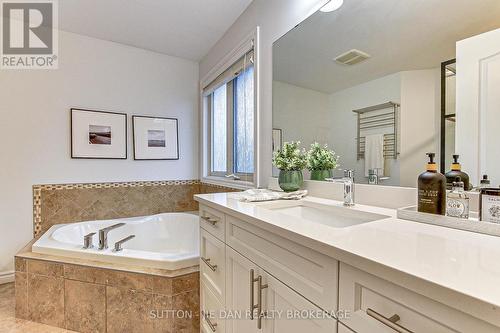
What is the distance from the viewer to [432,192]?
0.83 metres

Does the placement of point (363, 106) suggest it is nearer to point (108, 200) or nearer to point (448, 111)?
point (448, 111)

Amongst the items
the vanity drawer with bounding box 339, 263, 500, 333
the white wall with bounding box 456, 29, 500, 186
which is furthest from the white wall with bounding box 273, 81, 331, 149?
the vanity drawer with bounding box 339, 263, 500, 333

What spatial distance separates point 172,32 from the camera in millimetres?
2525

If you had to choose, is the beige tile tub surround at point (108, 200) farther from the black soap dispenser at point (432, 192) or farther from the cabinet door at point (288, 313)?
the black soap dispenser at point (432, 192)

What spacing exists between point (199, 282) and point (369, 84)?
1477 mm

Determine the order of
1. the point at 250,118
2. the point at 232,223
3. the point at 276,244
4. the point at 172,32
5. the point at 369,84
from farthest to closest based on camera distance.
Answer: the point at 172,32 < the point at 250,118 < the point at 369,84 < the point at 232,223 < the point at 276,244

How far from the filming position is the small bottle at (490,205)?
70 centimetres

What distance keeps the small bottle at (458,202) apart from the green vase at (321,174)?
25.8 inches

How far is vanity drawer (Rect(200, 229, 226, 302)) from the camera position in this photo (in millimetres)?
1191

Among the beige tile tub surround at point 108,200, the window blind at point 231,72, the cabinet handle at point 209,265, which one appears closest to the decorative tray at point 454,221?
the cabinet handle at point 209,265

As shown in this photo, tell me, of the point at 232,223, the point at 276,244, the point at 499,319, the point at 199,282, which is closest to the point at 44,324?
the point at 199,282

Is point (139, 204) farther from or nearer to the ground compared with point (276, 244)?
nearer to the ground

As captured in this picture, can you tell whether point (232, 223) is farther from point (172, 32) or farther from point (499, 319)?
point (172, 32)

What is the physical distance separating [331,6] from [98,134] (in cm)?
249
